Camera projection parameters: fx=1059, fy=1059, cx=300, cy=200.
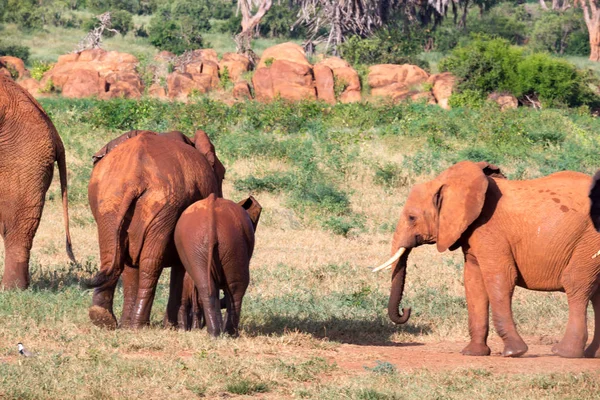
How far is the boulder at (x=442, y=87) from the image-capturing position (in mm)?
28000

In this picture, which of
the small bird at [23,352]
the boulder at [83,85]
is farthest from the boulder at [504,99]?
the small bird at [23,352]

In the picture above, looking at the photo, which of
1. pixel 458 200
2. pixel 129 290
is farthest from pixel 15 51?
pixel 458 200

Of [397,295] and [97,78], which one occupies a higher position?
[397,295]

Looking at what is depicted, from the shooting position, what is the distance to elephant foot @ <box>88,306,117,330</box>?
7.46 meters

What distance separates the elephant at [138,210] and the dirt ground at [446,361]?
1.42 meters

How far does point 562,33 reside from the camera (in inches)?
1973

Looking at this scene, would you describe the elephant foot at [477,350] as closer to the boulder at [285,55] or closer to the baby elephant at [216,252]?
the baby elephant at [216,252]

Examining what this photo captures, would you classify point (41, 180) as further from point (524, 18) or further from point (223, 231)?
point (524, 18)

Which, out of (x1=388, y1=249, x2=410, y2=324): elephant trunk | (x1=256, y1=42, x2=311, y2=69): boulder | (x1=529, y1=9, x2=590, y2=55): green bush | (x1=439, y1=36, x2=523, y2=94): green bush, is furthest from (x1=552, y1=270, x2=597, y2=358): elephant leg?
(x1=529, y1=9, x2=590, y2=55): green bush

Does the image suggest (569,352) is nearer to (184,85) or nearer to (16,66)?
(184,85)

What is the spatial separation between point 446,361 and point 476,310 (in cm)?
63

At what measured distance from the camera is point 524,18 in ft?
196

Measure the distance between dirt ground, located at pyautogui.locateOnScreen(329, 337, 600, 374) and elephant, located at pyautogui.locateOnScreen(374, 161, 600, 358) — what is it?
0.21m

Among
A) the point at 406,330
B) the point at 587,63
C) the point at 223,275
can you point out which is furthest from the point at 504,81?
the point at 223,275
